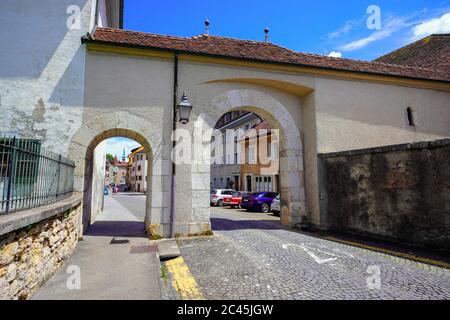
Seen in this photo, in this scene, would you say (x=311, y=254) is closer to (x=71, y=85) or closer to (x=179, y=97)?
(x=179, y=97)

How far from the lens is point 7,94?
6621 mm

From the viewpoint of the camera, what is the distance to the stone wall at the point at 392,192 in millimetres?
5422

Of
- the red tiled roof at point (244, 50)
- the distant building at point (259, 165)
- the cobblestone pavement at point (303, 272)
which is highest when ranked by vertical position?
the red tiled roof at point (244, 50)

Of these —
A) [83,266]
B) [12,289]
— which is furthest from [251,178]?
[12,289]

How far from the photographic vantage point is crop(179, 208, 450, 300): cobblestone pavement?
3640mm

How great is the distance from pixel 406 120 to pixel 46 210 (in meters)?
11.0

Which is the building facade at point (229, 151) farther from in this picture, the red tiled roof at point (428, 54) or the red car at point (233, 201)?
the red tiled roof at point (428, 54)

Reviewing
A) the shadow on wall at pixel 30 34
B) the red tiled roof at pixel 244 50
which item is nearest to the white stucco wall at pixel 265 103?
the red tiled roof at pixel 244 50

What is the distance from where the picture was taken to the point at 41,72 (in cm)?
686

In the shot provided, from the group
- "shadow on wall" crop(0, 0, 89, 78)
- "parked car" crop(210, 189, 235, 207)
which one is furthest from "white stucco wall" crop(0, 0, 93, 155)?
"parked car" crop(210, 189, 235, 207)

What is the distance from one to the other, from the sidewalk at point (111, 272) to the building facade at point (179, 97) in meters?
1.06

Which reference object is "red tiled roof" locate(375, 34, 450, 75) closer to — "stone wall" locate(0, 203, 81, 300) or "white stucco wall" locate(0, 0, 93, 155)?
"white stucco wall" locate(0, 0, 93, 155)

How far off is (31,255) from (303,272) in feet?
13.2
